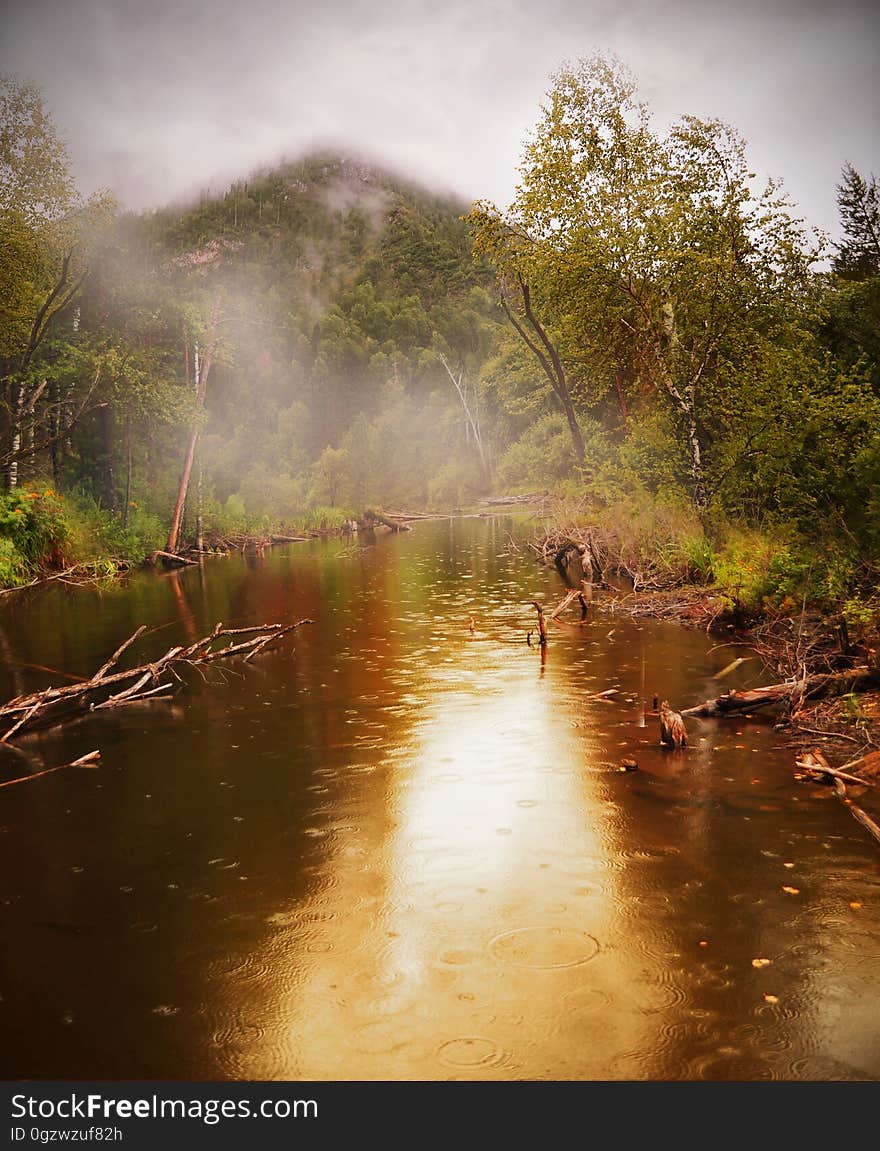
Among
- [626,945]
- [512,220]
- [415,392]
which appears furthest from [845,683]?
[415,392]

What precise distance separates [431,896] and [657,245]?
59.8ft

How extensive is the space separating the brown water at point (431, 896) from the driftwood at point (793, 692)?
0.28 m

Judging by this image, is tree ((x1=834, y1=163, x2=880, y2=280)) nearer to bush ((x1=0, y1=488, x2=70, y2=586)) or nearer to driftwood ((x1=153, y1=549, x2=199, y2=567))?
driftwood ((x1=153, y1=549, x2=199, y2=567))

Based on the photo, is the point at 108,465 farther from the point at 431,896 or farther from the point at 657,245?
the point at 431,896

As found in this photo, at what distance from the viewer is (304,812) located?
25.0 ft

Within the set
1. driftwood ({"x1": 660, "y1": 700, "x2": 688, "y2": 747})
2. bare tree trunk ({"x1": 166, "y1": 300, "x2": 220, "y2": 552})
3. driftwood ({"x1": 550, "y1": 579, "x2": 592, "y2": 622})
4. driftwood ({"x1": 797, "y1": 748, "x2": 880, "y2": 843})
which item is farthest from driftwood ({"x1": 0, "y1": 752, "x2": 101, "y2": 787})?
bare tree trunk ({"x1": 166, "y1": 300, "x2": 220, "y2": 552})

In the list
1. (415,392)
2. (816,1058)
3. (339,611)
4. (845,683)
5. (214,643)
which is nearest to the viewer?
(816,1058)

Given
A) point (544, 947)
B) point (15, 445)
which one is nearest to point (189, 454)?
point (15, 445)

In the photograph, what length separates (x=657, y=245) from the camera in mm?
20094

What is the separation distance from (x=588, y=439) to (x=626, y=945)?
29224 millimetres

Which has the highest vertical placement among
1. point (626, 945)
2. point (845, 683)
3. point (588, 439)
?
point (588, 439)

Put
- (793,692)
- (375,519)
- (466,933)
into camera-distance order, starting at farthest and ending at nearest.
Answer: (375,519) → (793,692) → (466,933)

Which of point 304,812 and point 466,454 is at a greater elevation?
point 466,454

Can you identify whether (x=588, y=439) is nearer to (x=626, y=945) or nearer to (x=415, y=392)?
(x=626, y=945)
